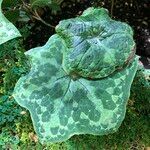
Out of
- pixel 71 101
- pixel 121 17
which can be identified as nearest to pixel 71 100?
pixel 71 101

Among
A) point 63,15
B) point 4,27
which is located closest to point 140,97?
point 4,27

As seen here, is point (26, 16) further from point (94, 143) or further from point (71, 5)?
point (94, 143)

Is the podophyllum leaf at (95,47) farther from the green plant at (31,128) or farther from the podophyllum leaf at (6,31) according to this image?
the podophyllum leaf at (6,31)

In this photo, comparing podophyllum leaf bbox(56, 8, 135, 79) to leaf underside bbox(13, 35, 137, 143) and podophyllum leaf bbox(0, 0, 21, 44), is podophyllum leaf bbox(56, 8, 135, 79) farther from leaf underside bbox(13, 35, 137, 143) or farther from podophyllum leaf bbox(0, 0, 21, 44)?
podophyllum leaf bbox(0, 0, 21, 44)

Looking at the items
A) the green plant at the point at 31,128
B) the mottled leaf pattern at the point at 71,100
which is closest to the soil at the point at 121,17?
the green plant at the point at 31,128

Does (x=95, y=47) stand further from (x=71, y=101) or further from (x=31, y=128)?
(x=31, y=128)
